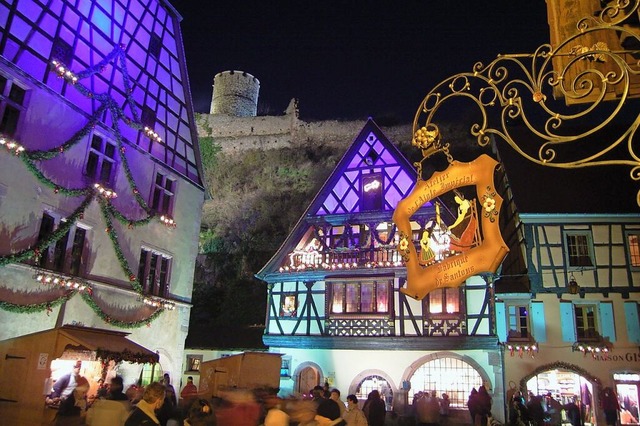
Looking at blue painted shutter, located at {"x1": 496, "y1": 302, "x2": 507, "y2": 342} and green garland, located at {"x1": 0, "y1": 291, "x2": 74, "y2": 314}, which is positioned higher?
blue painted shutter, located at {"x1": 496, "y1": 302, "x2": 507, "y2": 342}

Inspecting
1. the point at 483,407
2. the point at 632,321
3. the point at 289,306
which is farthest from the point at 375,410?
the point at 632,321

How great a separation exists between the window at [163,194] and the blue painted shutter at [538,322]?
1363 centimetres

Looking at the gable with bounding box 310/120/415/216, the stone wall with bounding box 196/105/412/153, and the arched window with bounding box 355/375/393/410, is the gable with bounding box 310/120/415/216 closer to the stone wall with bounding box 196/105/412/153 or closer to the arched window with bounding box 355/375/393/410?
the arched window with bounding box 355/375/393/410

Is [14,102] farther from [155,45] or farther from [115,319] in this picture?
[155,45]

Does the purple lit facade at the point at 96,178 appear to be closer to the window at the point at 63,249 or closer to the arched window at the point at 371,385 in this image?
the window at the point at 63,249

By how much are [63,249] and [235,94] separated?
40247 mm

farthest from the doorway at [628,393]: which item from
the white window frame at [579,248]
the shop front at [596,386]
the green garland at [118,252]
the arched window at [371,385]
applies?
the green garland at [118,252]

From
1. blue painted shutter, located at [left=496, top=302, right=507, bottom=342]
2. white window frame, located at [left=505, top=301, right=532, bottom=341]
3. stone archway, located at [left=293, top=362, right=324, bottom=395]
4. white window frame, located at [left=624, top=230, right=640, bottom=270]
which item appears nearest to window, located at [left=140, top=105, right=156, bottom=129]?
stone archway, located at [left=293, top=362, right=324, bottom=395]

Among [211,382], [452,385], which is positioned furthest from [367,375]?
[211,382]

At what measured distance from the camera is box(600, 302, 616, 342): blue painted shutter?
671 inches

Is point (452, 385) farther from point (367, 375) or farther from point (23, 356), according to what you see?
point (23, 356)

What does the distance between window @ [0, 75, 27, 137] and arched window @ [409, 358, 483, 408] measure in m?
14.1

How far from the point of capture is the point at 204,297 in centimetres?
2969

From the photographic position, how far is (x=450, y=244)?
22.7 ft
